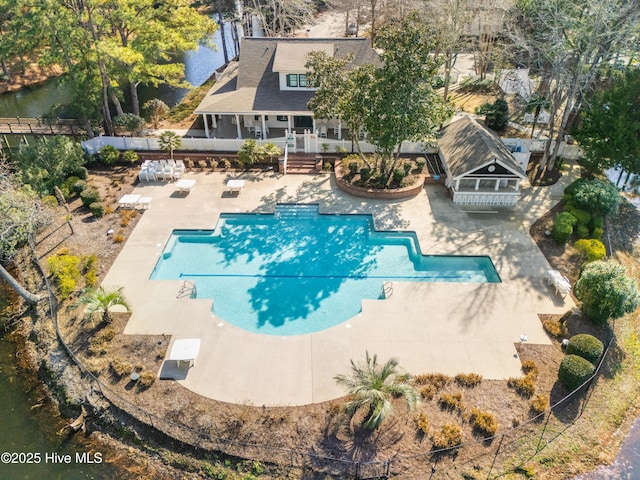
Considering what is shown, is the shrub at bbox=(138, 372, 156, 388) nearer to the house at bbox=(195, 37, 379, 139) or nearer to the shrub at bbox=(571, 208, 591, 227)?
the house at bbox=(195, 37, 379, 139)

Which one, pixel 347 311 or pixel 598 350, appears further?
pixel 347 311

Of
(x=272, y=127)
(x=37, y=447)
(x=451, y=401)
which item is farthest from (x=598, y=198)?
(x=37, y=447)

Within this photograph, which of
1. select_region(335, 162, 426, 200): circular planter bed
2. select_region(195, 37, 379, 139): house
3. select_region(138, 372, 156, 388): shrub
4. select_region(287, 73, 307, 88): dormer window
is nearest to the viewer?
select_region(138, 372, 156, 388): shrub

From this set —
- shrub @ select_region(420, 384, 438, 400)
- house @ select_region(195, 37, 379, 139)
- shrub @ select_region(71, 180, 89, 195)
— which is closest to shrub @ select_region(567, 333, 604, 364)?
shrub @ select_region(420, 384, 438, 400)

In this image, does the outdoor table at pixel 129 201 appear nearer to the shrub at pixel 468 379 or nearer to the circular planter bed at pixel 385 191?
the circular planter bed at pixel 385 191

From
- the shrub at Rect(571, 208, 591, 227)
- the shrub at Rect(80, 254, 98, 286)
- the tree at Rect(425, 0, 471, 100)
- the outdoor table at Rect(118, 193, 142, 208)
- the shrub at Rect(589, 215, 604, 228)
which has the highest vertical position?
the tree at Rect(425, 0, 471, 100)

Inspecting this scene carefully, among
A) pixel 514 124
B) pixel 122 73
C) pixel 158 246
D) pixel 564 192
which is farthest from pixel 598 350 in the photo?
pixel 122 73

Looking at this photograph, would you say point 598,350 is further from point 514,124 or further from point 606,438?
point 514,124

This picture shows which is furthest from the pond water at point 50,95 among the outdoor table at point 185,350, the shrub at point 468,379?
the shrub at point 468,379
